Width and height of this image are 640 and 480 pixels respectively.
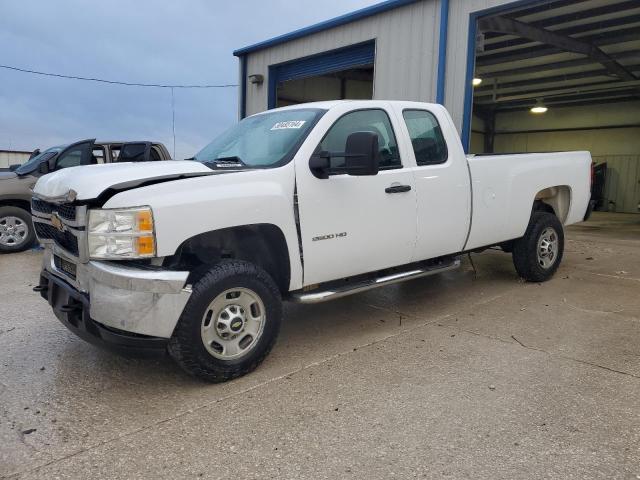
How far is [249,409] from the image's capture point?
3148 mm

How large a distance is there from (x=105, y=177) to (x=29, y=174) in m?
6.53

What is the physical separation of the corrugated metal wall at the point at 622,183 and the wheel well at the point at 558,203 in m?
17.0

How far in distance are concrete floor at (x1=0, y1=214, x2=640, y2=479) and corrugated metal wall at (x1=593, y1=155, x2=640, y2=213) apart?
18629 mm

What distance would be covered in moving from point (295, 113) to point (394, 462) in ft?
9.64

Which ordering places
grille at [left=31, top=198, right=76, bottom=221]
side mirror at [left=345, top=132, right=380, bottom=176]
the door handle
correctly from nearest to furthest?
grille at [left=31, top=198, right=76, bottom=221]
side mirror at [left=345, top=132, right=380, bottom=176]
the door handle

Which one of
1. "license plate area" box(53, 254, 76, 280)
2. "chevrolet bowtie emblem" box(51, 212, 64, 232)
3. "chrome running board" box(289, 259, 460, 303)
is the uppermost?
"chevrolet bowtie emblem" box(51, 212, 64, 232)

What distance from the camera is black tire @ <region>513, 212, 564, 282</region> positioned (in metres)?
6.11

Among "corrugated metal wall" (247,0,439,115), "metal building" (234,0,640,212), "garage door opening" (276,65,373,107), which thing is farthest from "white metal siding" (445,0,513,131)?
"garage door opening" (276,65,373,107)

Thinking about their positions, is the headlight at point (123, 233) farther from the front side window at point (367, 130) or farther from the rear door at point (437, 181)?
the rear door at point (437, 181)

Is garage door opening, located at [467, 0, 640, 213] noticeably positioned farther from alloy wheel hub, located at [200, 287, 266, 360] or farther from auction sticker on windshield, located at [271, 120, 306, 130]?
alloy wheel hub, located at [200, 287, 266, 360]

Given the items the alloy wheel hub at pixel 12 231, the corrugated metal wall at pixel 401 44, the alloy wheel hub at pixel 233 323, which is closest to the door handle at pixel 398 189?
the alloy wheel hub at pixel 233 323

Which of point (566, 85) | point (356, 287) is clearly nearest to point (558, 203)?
point (356, 287)

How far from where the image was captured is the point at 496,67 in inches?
633

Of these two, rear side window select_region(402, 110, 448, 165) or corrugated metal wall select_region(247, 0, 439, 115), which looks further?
corrugated metal wall select_region(247, 0, 439, 115)
